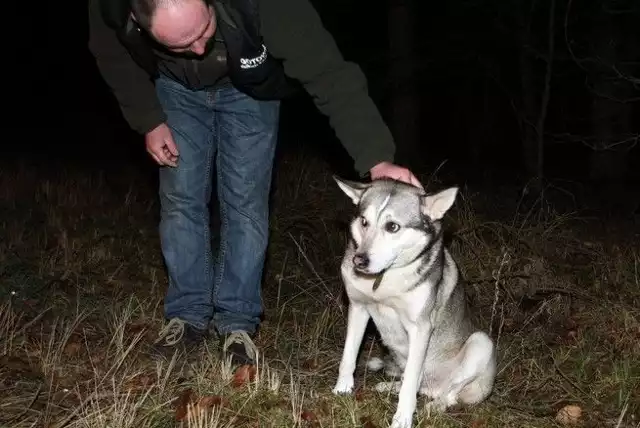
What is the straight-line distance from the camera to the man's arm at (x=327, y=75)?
4223mm

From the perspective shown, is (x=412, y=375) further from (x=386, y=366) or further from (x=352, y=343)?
(x=386, y=366)

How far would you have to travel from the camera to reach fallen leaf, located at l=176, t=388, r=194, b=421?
3658mm

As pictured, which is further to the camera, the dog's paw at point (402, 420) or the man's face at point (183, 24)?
the dog's paw at point (402, 420)

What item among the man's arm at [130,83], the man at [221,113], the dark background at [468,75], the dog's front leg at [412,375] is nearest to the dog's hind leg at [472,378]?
the dog's front leg at [412,375]

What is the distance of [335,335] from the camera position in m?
5.56

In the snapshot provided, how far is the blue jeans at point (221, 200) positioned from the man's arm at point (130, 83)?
0.16m

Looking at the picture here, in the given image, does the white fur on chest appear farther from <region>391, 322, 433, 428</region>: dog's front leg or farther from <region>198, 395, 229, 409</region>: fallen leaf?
<region>198, 395, 229, 409</region>: fallen leaf

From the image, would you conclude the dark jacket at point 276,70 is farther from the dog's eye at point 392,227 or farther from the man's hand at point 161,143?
the dog's eye at point 392,227

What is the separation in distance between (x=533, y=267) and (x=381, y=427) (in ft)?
9.53

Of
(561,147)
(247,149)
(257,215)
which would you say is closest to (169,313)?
(257,215)

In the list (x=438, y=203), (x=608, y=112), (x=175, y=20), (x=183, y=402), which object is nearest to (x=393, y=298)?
(x=438, y=203)

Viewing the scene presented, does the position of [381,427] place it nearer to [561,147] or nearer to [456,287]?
[456,287]

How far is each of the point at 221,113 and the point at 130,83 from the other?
0.55 metres

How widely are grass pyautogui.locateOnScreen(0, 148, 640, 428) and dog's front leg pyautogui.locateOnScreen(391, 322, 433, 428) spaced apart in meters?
0.12
